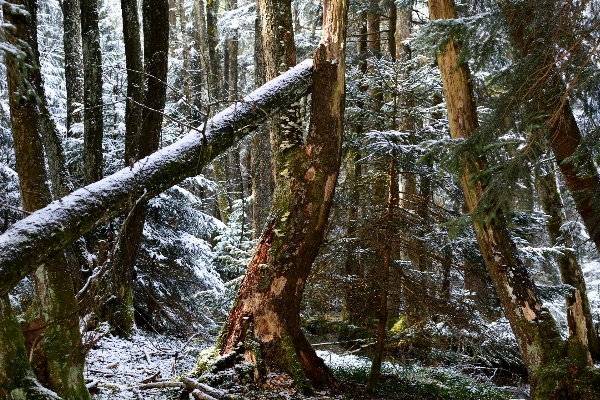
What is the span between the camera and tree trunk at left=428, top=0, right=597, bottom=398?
6184mm

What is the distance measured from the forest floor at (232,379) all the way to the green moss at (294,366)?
0.08 m

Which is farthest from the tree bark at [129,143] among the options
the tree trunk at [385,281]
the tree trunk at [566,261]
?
the tree trunk at [566,261]

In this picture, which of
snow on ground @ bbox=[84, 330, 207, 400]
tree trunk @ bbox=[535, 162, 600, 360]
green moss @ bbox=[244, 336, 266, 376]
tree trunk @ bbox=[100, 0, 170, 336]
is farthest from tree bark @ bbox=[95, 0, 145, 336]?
tree trunk @ bbox=[535, 162, 600, 360]

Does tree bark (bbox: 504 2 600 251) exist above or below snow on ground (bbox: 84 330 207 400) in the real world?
above

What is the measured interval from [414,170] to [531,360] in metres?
3.08

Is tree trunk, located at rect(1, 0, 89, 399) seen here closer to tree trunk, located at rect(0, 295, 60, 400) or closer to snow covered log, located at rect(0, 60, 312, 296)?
tree trunk, located at rect(0, 295, 60, 400)

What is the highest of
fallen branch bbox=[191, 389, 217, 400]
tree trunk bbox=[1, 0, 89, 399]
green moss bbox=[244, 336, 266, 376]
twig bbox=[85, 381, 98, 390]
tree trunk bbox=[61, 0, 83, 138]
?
tree trunk bbox=[61, 0, 83, 138]

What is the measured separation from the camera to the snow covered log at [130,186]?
3531 millimetres

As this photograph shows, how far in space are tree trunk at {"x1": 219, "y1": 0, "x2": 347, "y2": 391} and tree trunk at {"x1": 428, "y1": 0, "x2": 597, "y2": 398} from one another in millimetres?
1997

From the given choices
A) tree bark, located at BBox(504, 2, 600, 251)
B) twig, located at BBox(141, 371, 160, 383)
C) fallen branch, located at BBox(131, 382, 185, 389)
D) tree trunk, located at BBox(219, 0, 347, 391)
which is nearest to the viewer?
fallen branch, located at BBox(131, 382, 185, 389)

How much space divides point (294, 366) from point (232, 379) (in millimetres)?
699

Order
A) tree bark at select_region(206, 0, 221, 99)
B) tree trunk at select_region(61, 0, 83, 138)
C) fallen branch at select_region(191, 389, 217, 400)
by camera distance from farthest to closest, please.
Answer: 1. tree bark at select_region(206, 0, 221, 99)
2. tree trunk at select_region(61, 0, 83, 138)
3. fallen branch at select_region(191, 389, 217, 400)

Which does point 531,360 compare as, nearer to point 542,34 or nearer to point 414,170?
point 414,170

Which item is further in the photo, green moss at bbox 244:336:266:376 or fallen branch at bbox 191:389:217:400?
green moss at bbox 244:336:266:376
